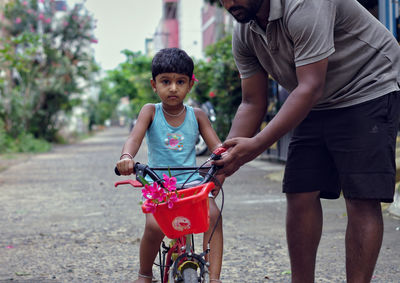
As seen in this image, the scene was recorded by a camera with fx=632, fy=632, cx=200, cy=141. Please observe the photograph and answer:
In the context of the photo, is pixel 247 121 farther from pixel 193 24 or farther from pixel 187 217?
pixel 193 24

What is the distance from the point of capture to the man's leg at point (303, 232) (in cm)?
300

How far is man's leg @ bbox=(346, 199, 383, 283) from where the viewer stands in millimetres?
2721

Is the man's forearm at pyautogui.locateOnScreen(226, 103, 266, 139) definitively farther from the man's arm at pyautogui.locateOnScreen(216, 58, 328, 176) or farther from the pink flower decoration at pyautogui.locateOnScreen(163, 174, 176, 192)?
the pink flower decoration at pyautogui.locateOnScreen(163, 174, 176, 192)

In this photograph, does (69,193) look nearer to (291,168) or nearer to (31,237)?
(31,237)

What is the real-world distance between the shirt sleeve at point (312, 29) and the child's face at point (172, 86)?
665mm

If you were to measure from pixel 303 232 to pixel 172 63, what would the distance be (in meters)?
1.01

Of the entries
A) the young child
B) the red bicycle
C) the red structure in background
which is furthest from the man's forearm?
the red structure in background

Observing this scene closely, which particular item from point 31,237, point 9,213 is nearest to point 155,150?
point 31,237

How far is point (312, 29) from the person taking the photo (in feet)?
8.11

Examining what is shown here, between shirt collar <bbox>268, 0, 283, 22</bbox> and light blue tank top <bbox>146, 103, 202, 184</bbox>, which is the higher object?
shirt collar <bbox>268, 0, 283, 22</bbox>

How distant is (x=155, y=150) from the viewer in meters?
3.13

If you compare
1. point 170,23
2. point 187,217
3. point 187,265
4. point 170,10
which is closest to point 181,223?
point 187,217

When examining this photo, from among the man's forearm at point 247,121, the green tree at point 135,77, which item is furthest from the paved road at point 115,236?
the green tree at point 135,77

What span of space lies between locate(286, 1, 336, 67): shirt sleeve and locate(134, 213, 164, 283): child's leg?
109 cm
